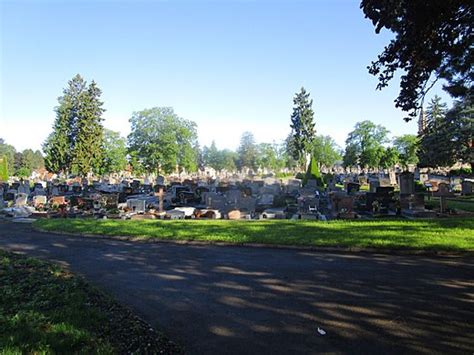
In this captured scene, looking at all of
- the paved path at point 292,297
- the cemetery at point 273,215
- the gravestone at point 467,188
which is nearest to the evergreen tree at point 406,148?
the cemetery at point 273,215

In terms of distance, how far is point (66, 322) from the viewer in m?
A: 3.87

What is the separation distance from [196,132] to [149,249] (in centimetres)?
6641

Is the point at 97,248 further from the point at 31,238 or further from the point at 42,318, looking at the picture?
the point at 42,318

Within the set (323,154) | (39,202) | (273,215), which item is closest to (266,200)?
(273,215)

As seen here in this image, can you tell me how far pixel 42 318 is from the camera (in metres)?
3.95

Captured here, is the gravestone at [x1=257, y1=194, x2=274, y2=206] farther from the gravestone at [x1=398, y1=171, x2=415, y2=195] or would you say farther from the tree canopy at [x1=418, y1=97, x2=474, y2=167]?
the tree canopy at [x1=418, y1=97, x2=474, y2=167]

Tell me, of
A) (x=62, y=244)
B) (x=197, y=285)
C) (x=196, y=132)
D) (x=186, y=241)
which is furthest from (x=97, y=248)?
(x=196, y=132)

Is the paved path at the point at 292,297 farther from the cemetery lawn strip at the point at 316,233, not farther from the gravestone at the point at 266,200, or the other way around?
the gravestone at the point at 266,200

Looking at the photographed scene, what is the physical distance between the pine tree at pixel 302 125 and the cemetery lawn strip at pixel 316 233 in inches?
2495

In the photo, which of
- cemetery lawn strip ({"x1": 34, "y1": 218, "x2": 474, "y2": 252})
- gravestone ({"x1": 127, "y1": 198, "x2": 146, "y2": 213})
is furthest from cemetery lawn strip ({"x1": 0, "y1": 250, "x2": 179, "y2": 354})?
gravestone ({"x1": 127, "y1": 198, "x2": 146, "y2": 213})

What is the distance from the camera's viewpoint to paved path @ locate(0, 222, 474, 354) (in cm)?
355

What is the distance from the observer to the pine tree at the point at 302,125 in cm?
7250

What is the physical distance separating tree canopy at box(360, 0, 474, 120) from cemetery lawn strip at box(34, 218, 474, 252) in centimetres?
318

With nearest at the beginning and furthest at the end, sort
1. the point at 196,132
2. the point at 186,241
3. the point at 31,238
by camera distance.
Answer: the point at 186,241 < the point at 31,238 < the point at 196,132
